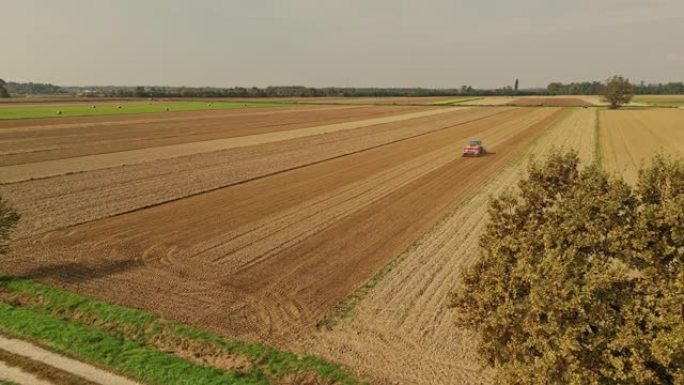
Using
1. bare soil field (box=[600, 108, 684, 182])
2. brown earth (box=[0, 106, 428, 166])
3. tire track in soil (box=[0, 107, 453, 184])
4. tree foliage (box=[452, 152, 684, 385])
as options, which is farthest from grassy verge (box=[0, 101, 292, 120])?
tree foliage (box=[452, 152, 684, 385])

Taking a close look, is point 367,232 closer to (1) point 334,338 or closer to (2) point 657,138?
(1) point 334,338

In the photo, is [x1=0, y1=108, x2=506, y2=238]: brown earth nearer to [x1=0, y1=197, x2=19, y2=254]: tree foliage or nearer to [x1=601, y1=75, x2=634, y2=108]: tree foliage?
[x1=0, y1=197, x2=19, y2=254]: tree foliage

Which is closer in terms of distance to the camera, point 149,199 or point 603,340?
point 603,340

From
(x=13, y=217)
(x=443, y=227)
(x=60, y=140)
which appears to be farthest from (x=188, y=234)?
(x=60, y=140)

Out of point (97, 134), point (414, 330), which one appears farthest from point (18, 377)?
point (97, 134)

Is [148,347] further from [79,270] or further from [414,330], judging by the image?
[414,330]

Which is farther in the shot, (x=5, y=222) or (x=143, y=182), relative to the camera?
(x=143, y=182)
